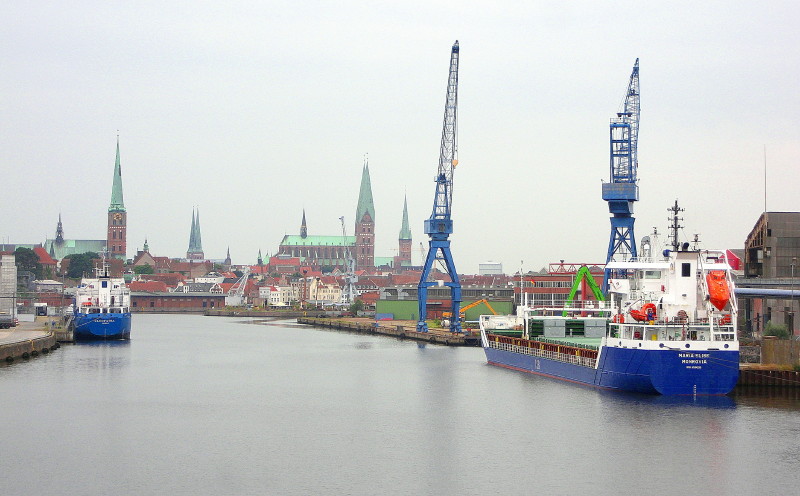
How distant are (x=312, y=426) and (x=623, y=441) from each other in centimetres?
1129

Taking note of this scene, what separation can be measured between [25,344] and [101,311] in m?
21.0

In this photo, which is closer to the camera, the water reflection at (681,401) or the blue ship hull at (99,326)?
the water reflection at (681,401)

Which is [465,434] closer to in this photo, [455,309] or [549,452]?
[549,452]

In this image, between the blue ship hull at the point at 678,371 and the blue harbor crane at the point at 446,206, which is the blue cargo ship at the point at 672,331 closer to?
the blue ship hull at the point at 678,371

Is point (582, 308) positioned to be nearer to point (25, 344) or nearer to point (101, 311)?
point (25, 344)

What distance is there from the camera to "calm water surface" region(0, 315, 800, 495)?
1210 inches

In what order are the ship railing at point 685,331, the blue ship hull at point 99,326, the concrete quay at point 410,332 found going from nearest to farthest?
the ship railing at point 685,331, the blue ship hull at point 99,326, the concrete quay at point 410,332

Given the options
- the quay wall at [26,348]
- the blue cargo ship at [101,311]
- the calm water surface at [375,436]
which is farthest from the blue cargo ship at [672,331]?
the blue cargo ship at [101,311]

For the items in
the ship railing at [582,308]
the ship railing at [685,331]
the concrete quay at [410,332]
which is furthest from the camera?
the concrete quay at [410,332]

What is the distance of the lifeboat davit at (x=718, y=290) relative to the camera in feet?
140

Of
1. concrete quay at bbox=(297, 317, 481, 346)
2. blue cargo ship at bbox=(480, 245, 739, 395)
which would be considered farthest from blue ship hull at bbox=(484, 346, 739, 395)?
concrete quay at bbox=(297, 317, 481, 346)

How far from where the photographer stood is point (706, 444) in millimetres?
35531

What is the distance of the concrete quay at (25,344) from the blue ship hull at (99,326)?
266 centimetres

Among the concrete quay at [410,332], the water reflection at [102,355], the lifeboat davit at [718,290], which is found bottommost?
the water reflection at [102,355]
